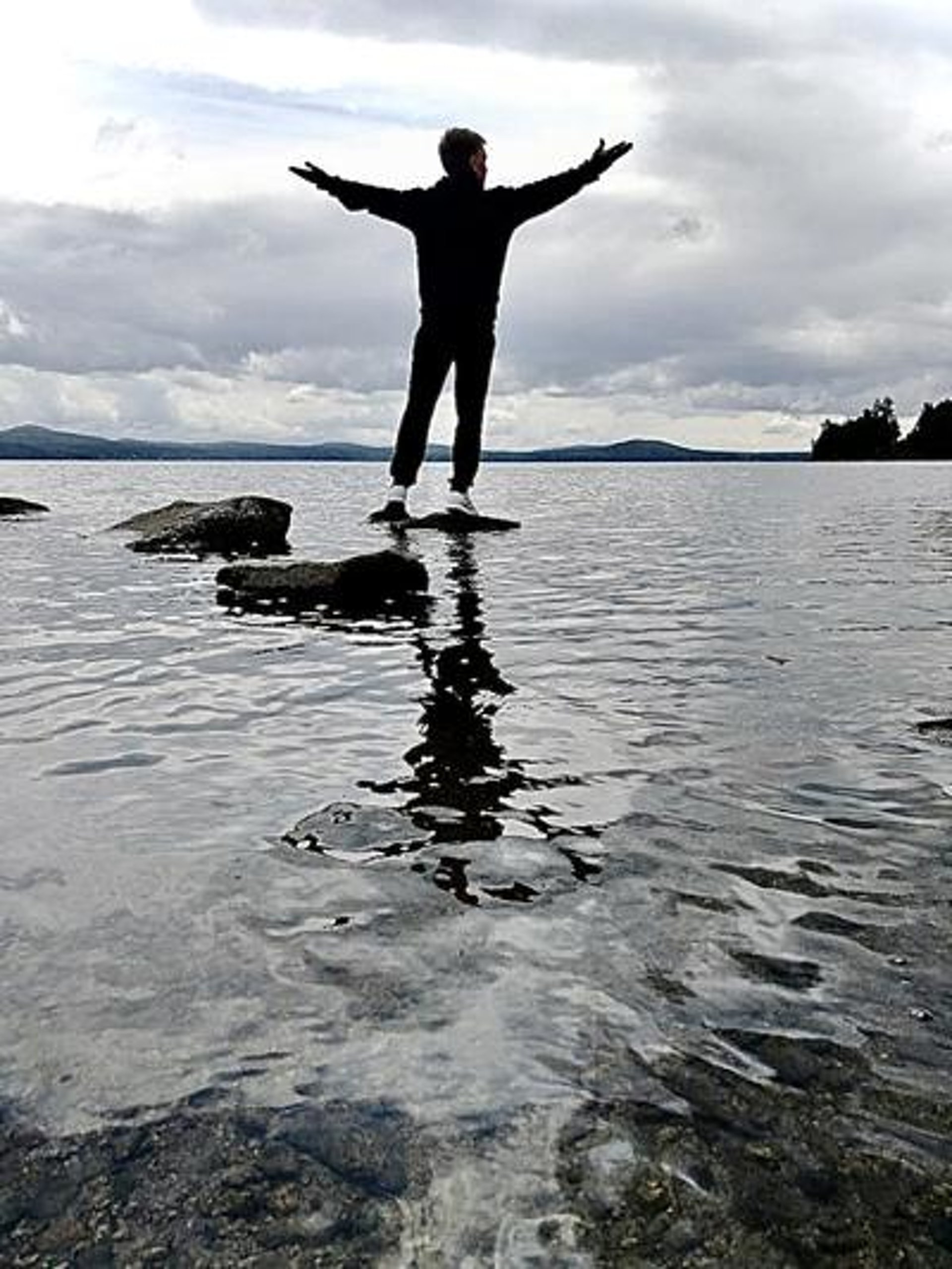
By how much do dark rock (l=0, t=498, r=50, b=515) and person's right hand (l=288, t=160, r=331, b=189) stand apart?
10895 millimetres

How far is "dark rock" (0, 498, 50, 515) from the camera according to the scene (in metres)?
22.8

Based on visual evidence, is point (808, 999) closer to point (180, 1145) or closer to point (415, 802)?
point (180, 1145)

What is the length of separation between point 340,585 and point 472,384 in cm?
695

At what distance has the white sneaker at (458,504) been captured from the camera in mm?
17609

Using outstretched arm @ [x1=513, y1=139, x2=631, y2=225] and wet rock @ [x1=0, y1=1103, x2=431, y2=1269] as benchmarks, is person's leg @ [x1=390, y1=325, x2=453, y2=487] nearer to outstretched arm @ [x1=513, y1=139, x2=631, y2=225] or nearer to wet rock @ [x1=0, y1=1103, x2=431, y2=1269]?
outstretched arm @ [x1=513, y1=139, x2=631, y2=225]

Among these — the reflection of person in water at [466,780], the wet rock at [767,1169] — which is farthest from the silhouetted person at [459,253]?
the wet rock at [767,1169]

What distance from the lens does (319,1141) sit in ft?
7.47

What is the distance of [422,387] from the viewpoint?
16.0 metres

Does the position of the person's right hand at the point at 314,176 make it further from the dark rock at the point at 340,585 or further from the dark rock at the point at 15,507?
the dark rock at the point at 15,507

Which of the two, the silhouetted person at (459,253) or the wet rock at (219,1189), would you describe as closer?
the wet rock at (219,1189)

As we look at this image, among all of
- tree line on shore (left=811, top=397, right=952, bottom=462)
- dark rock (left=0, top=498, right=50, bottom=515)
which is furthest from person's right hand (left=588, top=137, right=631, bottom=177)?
tree line on shore (left=811, top=397, right=952, bottom=462)

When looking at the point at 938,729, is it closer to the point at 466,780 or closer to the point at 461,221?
the point at 466,780

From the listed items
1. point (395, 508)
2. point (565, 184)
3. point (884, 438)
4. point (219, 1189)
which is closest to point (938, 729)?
point (219, 1189)

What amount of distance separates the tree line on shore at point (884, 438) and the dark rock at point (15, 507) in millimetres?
116593
